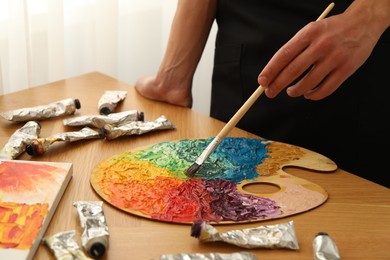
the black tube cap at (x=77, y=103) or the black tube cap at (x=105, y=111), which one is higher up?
the black tube cap at (x=77, y=103)

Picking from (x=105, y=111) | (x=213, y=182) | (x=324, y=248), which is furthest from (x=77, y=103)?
(x=324, y=248)

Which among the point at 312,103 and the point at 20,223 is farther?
the point at 312,103

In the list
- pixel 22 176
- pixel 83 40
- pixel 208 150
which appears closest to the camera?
pixel 22 176

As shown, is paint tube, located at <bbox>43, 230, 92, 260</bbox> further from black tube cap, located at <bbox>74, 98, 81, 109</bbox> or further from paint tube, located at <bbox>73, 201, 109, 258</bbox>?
black tube cap, located at <bbox>74, 98, 81, 109</bbox>

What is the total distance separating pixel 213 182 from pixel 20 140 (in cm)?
32

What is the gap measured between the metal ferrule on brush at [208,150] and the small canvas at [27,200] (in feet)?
0.64

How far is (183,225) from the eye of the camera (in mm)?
831

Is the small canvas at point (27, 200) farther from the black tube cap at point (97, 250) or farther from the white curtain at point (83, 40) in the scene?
the white curtain at point (83, 40)

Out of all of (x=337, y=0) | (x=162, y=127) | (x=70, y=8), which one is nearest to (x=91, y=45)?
(x=70, y=8)

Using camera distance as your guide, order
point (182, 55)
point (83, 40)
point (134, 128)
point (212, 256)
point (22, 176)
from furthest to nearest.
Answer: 1. point (83, 40)
2. point (182, 55)
3. point (134, 128)
4. point (22, 176)
5. point (212, 256)

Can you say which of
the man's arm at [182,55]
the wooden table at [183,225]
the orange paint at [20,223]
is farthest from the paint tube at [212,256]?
the man's arm at [182,55]

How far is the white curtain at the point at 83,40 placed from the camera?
5.00ft

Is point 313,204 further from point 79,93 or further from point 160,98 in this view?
point 79,93

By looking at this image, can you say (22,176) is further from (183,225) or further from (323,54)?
(323,54)
